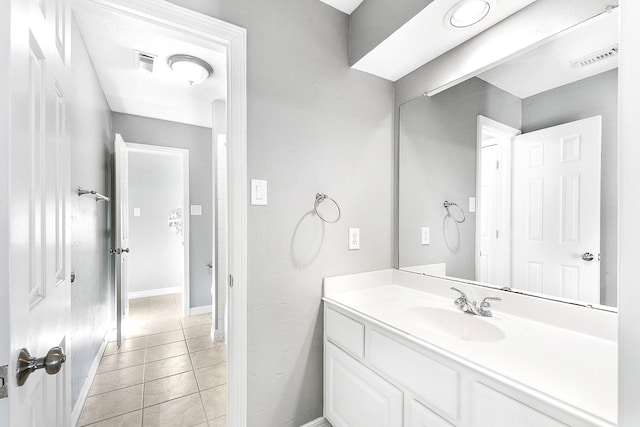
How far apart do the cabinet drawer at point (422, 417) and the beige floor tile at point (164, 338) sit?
2526mm

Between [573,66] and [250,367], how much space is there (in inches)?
75.2

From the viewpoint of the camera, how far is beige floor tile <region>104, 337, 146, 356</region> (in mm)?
2637

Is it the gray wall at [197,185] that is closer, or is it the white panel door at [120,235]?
the white panel door at [120,235]

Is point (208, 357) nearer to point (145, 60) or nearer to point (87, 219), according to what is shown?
point (87, 219)

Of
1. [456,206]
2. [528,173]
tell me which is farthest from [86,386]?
[528,173]

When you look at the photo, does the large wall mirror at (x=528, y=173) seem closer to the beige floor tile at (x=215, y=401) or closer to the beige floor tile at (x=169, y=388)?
the beige floor tile at (x=215, y=401)

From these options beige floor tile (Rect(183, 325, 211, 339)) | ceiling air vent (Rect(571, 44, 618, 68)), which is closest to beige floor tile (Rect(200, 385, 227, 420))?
beige floor tile (Rect(183, 325, 211, 339))

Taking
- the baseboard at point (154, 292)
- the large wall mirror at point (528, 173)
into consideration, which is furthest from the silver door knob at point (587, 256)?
the baseboard at point (154, 292)

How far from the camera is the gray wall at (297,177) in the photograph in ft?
4.75

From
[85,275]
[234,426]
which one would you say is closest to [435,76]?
[234,426]

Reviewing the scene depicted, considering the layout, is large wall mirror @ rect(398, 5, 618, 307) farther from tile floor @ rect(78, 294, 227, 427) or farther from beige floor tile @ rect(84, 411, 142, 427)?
beige floor tile @ rect(84, 411, 142, 427)

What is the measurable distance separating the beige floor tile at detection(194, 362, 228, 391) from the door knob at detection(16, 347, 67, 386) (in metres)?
1.73

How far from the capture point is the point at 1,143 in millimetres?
508

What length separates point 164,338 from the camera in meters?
2.89
